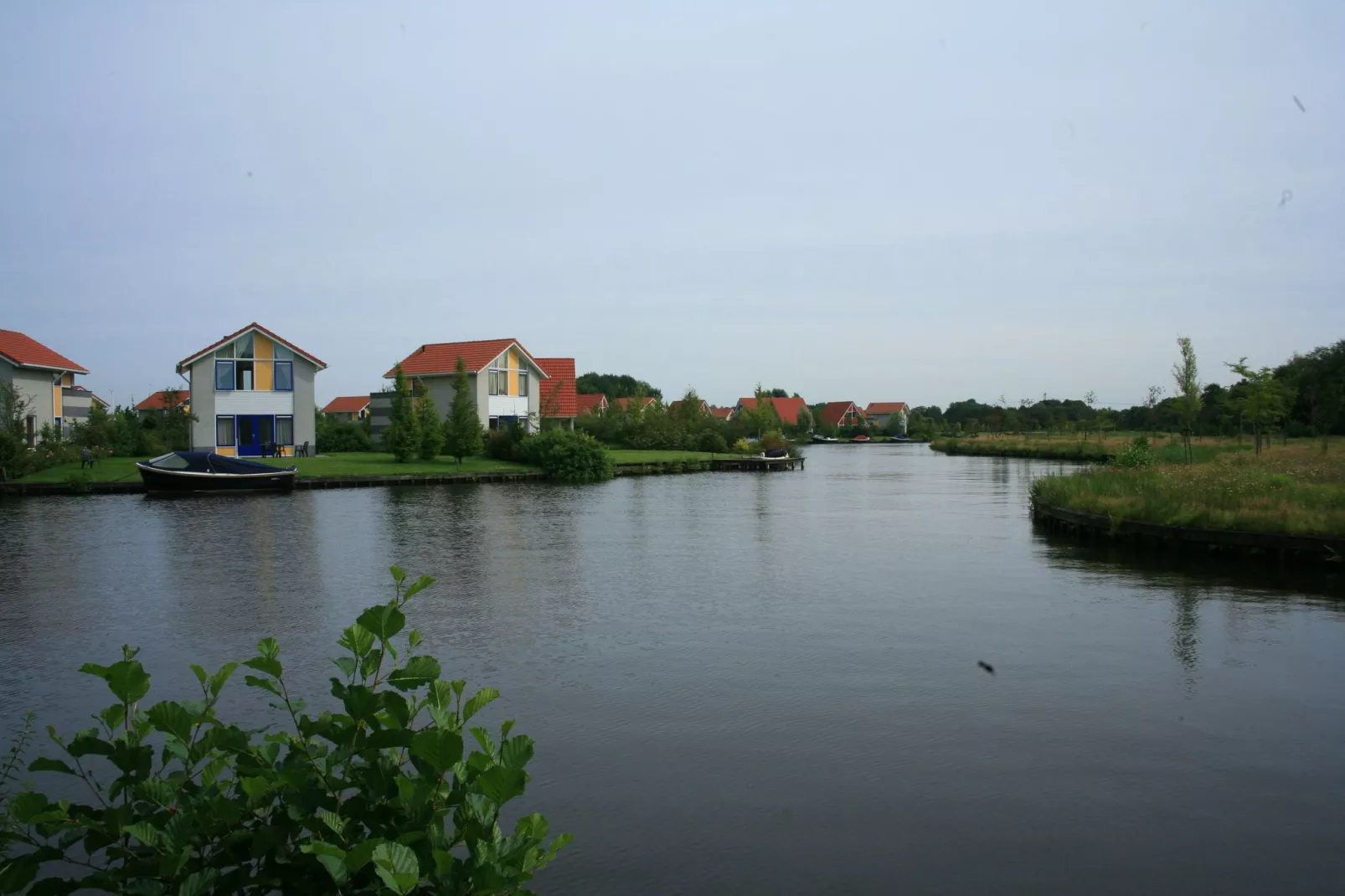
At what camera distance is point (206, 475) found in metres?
32.8

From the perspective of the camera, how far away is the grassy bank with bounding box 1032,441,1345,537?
54.0ft

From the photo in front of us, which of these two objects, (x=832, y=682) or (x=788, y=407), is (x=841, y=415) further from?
(x=832, y=682)

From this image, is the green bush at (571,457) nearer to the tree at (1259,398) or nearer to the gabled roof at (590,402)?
the tree at (1259,398)

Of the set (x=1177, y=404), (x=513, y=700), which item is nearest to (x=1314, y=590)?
(x=513, y=700)

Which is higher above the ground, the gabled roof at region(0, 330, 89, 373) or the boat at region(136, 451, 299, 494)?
the gabled roof at region(0, 330, 89, 373)

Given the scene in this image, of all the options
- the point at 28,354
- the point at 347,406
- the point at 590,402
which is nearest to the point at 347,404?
the point at 347,406

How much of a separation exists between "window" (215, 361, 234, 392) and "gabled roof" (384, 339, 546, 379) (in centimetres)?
A: 1047

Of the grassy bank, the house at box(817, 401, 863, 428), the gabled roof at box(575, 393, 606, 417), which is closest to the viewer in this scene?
the grassy bank

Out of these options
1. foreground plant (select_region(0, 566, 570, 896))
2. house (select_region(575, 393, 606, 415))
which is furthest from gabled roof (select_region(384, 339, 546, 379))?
foreground plant (select_region(0, 566, 570, 896))

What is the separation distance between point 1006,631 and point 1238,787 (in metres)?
4.76

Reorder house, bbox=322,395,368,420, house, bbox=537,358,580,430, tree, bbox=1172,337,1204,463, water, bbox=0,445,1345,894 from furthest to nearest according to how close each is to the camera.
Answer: house, bbox=322,395,368,420 → house, bbox=537,358,580,430 → tree, bbox=1172,337,1204,463 → water, bbox=0,445,1345,894

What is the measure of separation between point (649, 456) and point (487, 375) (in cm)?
963

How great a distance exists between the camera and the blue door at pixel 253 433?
43.2m

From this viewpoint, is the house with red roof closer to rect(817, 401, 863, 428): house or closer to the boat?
rect(817, 401, 863, 428): house
